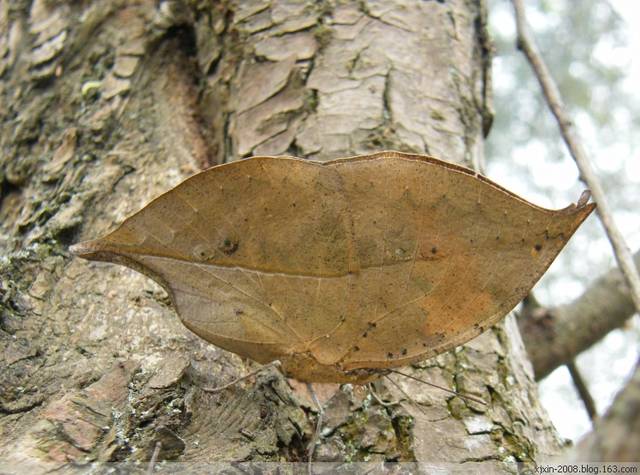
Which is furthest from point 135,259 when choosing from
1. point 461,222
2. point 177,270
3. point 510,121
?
point 510,121

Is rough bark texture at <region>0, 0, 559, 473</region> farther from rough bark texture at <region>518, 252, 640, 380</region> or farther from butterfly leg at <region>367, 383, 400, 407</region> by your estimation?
rough bark texture at <region>518, 252, 640, 380</region>

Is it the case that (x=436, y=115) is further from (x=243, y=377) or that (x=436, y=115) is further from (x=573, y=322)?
(x=243, y=377)

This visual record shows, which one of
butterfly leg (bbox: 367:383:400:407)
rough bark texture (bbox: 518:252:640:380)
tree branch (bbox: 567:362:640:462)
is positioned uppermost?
tree branch (bbox: 567:362:640:462)

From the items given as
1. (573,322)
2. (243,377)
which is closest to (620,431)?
(243,377)

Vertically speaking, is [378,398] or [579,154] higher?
[579,154]

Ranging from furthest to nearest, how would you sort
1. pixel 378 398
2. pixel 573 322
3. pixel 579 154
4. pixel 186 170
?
pixel 573 322 → pixel 186 170 → pixel 579 154 → pixel 378 398

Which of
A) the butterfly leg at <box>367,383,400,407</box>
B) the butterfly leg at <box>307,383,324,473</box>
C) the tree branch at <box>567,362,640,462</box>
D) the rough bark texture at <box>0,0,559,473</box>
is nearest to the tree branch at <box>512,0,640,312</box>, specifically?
the rough bark texture at <box>0,0,559,473</box>
